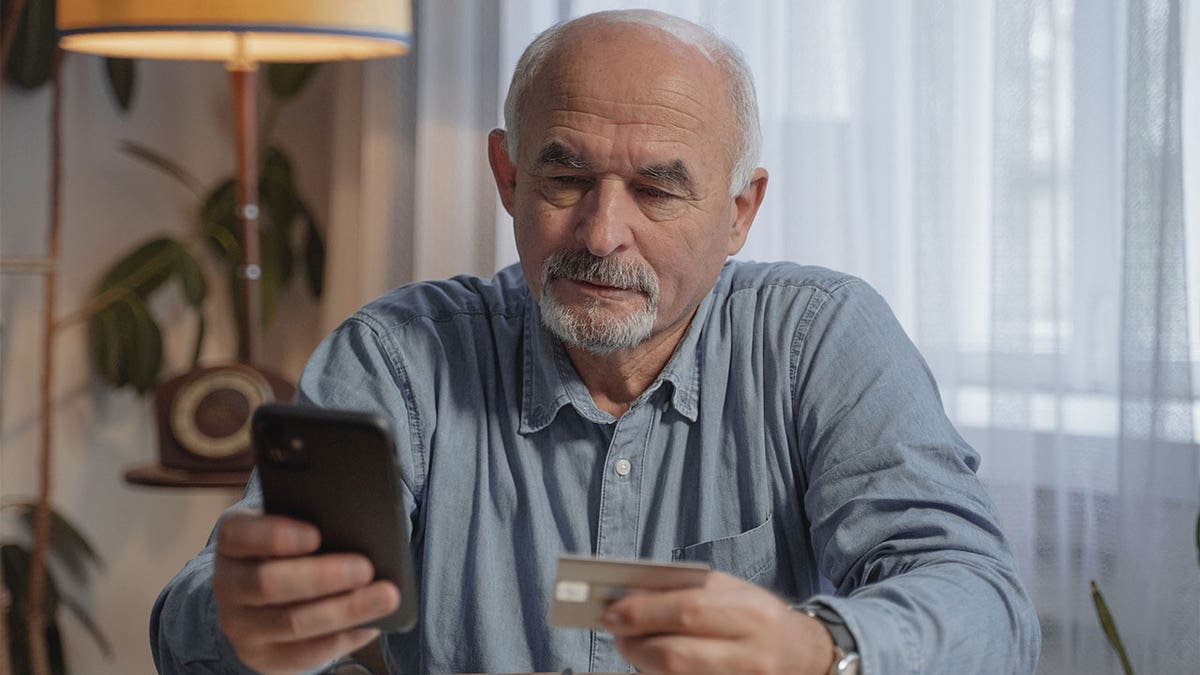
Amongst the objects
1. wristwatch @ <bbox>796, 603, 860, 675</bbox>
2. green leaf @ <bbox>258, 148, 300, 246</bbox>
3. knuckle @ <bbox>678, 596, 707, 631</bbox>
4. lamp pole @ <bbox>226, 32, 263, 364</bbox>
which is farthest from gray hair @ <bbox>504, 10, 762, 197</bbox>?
green leaf @ <bbox>258, 148, 300, 246</bbox>

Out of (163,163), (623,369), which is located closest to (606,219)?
(623,369)

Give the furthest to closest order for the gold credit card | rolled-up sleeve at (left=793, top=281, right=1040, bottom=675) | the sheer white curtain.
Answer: the sheer white curtain < rolled-up sleeve at (left=793, top=281, right=1040, bottom=675) < the gold credit card

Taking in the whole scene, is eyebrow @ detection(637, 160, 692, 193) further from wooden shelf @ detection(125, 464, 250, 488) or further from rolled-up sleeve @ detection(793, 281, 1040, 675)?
wooden shelf @ detection(125, 464, 250, 488)

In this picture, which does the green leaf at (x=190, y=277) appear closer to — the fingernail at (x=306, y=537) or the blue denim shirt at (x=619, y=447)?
the blue denim shirt at (x=619, y=447)

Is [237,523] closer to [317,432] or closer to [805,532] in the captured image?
[317,432]

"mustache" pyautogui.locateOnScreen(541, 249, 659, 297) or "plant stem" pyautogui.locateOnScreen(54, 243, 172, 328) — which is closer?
"mustache" pyautogui.locateOnScreen(541, 249, 659, 297)

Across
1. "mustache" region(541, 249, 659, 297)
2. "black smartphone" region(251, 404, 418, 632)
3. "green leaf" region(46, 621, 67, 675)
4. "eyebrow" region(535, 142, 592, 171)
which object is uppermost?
"eyebrow" region(535, 142, 592, 171)

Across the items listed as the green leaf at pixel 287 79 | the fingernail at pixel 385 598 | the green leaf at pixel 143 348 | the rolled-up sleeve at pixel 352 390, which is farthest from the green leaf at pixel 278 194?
the fingernail at pixel 385 598

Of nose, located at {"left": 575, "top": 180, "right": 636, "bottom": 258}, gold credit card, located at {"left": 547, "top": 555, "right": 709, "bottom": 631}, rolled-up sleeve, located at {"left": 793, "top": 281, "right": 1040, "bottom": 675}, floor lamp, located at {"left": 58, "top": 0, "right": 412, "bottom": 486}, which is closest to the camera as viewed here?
gold credit card, located at {"left": 547, "top": 555, "right": 709, "bottom": 631}

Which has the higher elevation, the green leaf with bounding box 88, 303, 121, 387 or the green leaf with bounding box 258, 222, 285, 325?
the green leaf with bounding box 258, 222, 285, 325

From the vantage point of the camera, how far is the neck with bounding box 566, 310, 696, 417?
1677 millimetres

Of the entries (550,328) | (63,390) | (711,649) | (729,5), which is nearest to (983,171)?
(729,5)

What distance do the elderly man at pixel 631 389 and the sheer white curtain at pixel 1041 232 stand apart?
0.49m

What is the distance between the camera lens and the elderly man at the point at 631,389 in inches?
60.8
